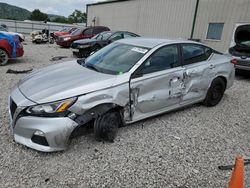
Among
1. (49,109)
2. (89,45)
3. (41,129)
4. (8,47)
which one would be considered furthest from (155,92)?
(89,45)

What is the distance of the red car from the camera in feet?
24.4

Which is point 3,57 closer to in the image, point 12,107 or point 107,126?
point 12,107

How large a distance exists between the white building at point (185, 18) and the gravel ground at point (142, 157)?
584cm

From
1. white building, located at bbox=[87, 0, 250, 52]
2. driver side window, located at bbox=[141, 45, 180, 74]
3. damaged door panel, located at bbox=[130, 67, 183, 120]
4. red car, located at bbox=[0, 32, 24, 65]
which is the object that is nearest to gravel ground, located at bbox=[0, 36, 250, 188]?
damaged door panel, located at bbox=[130, 67, 183, 120]

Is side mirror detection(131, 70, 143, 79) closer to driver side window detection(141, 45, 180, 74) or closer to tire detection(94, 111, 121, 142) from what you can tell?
driver side window detection(141, 45, 180, 74)

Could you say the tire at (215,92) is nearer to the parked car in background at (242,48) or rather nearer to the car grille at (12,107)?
the parked car in background at (242,48)

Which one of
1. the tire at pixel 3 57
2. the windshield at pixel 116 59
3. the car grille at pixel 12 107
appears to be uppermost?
the windshield at pixel 116 59

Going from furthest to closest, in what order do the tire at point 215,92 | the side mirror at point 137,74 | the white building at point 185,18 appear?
the white building at point 185,18
the tire at point 215,92
the side mirror at point 137,74

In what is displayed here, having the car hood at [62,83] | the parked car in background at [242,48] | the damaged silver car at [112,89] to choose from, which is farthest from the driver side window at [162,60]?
the parked car in background at [242,48]

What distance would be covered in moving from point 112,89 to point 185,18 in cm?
1209

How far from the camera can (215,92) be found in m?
4.55

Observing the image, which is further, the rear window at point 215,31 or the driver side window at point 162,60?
the rear window at point 215,31

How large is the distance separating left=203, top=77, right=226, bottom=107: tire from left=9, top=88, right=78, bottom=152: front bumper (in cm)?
301

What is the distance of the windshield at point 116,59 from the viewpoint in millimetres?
3270
